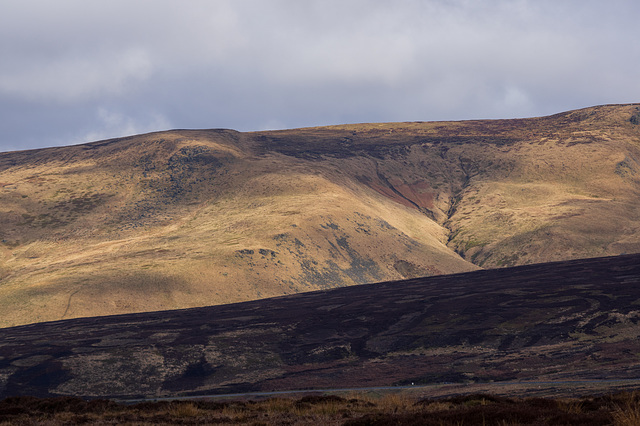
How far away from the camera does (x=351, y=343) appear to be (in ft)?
158

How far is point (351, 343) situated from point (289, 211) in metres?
56.5

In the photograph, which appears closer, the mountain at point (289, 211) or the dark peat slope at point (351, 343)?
the dark peat slope at point (351, 343)

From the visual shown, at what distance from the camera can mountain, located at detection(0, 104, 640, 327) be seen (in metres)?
79.5

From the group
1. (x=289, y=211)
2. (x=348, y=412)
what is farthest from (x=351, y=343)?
(x=289, y=211)

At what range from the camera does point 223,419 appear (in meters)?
20.8

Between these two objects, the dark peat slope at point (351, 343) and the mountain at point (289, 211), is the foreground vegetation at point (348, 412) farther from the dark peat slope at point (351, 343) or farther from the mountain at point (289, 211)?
the mountain at point (289, 211)

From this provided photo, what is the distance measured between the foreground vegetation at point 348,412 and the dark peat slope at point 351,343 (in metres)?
12.1

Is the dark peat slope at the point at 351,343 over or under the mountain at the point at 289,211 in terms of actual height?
under

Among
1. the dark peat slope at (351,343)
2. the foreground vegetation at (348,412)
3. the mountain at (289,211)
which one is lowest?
the dark peat slope at (351,343)

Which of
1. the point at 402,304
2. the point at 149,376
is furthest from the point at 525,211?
the point at 149,376

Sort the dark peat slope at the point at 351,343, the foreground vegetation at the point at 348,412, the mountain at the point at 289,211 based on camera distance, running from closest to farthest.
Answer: the foreground vegetation at the point at 348,412
the dark peat slope at the point at 351,343
the mountain at the point at 289,211

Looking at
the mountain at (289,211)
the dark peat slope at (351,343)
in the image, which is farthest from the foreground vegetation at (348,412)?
the mountain at (289,211)

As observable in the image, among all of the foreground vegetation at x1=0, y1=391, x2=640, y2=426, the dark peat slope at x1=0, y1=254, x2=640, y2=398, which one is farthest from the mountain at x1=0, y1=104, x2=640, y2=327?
the foreground vegetation at x1=0, y1=391, x2=640, y2=426

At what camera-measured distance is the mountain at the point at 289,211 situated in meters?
79.5
